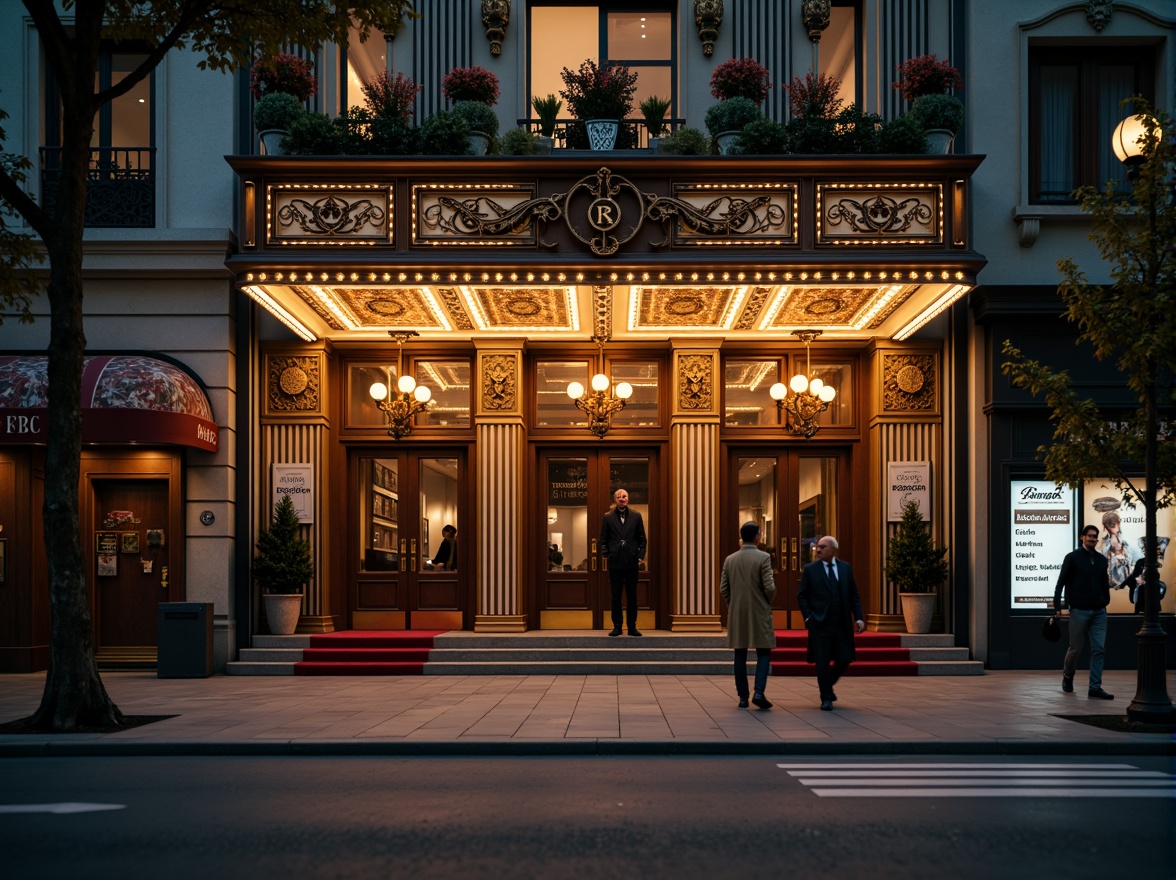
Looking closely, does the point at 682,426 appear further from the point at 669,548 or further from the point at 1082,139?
the point at 1082,139

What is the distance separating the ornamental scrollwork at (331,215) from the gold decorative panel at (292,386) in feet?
9.96

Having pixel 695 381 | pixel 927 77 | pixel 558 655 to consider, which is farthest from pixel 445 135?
pixel 558 655

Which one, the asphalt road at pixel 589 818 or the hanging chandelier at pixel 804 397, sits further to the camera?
the hanging chandelier at pixel 804 397

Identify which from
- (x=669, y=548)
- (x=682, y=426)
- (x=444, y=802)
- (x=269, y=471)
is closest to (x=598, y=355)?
(x=682, y=426)

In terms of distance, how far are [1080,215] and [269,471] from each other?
1269cm

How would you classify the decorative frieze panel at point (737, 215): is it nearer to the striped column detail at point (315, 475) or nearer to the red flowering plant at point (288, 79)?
the red flowering plant at point (288, 79)

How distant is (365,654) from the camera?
53.9 ft

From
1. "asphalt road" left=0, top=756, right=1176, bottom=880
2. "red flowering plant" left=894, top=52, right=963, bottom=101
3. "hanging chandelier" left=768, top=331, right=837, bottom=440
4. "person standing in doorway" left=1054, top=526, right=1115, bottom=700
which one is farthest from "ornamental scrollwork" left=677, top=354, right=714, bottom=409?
"asphalt road" left=0, top=756, right=1176, bottom=880

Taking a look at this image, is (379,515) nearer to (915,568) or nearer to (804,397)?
(804,397)

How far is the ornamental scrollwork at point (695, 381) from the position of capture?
59.1 feet

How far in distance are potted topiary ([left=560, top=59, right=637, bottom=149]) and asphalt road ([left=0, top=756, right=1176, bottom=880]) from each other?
9.31 meters

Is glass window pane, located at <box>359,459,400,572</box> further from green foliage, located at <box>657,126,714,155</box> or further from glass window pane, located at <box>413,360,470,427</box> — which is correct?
green foliage, located at <box>657,126,714,155</box>

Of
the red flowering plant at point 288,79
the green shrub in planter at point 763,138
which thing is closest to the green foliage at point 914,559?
the green shrub in planter at point 763,138

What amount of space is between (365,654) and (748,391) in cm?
732
